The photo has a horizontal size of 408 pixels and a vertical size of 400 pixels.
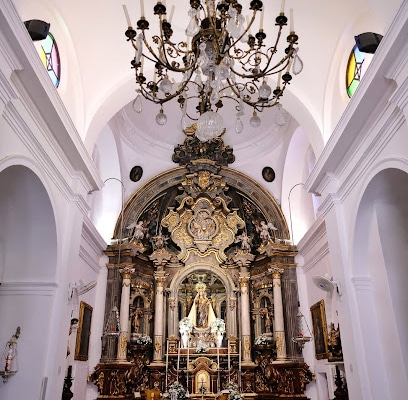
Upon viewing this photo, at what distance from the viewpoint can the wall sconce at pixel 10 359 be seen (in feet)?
17.7

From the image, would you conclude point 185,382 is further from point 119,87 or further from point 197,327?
point 119,87

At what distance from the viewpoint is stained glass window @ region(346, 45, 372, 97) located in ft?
20.0

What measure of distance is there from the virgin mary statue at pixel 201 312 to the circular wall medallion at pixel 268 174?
3.91 m

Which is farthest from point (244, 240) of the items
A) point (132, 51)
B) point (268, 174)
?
point (132, 51)

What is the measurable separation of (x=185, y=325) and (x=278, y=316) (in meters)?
2.63

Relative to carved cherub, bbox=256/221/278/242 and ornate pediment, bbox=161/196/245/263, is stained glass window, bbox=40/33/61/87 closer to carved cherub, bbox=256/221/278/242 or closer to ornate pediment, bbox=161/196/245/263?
ornate pediment, bbox=161/196/245/263

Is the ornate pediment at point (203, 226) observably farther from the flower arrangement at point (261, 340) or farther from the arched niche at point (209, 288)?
the flower arrangement at point (261, 340)

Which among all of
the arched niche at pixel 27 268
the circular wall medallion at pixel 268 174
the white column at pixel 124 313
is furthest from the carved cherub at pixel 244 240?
the arched niche at pixel 27 268

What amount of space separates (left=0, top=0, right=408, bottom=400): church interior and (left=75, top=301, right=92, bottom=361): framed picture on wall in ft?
0.28

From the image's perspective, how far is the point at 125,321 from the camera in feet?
35.8

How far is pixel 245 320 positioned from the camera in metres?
11.6

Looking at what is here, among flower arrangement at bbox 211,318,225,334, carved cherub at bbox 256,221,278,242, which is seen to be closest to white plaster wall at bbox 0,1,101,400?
flower arrangement at bbox 211,318,225,334

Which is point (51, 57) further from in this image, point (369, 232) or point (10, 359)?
point (369, 232)

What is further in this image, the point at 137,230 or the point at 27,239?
the point at 137,230
